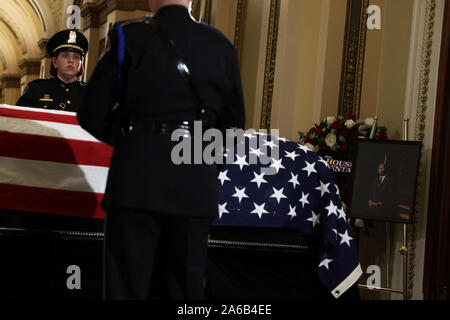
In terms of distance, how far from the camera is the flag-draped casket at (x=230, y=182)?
348cm

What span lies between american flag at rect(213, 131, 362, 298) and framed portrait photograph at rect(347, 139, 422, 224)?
4.11 feet

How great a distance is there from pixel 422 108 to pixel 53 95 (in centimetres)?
288

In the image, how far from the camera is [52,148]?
3559mm

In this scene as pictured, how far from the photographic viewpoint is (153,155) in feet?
7.55

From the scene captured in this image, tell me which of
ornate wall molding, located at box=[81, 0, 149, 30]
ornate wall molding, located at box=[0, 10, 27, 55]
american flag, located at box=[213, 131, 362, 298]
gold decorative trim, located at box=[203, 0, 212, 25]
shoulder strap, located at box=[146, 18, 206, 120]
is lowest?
american flag, located at box=[213, 131, 362, 298]

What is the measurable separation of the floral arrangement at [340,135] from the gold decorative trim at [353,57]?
0.50 meters

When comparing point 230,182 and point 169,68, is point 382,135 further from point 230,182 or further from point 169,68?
point 169,68

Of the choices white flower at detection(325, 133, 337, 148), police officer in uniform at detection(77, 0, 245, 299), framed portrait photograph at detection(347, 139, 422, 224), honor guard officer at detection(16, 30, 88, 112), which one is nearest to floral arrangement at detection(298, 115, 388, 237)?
white flower at detection(325, 133, 337, 148)

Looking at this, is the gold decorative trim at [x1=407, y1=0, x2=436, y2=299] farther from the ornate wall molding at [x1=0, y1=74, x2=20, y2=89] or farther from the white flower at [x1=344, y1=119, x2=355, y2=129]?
the ornate wall molding at [x1=0, y1=74, x2=20, y2=89]

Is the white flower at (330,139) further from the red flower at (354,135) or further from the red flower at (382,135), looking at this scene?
the red flower at (382,135)

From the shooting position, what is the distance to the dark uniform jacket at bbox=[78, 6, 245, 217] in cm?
229

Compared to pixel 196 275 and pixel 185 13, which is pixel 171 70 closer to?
pixel 185 13

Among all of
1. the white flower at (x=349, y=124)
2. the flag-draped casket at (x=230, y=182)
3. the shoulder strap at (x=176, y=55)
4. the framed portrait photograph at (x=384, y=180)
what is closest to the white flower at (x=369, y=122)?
the white flower at (x=349, y=124)
